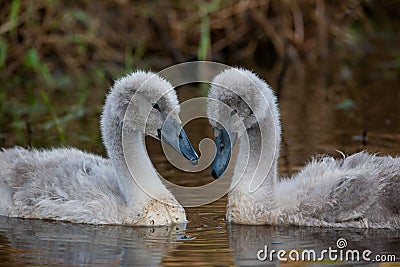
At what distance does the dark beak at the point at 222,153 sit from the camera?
23.4ft

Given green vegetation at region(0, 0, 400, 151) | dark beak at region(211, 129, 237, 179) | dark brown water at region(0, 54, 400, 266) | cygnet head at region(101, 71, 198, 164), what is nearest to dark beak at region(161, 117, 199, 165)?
cygnet head at region(101, 71, 198, 164)

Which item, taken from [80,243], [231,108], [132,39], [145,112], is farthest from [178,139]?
[132,39]

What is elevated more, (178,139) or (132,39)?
(132,39)

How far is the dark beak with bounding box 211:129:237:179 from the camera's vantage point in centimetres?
714

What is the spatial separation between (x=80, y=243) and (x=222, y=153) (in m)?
1.25

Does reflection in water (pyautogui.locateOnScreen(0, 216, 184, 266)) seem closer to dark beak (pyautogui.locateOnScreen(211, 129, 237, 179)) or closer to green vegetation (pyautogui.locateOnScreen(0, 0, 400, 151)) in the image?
dark beak (pyautogui.locateOnScreen(211, 129, 237, 179))

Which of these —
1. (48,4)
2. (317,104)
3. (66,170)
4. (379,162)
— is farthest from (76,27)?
(379,162)

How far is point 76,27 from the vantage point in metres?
13.8

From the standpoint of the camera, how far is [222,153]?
7.18m

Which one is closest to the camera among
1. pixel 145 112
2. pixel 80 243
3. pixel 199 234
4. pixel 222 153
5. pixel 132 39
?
pixel 80 243

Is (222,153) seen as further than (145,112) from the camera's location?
No

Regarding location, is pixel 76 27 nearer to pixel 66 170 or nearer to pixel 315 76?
pixel 315 76

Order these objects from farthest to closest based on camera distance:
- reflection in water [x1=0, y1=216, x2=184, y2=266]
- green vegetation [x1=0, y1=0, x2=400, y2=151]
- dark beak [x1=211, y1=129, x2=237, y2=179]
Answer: green vegetation [x1=0, y1=0, x2=400, y2=151] → dark beak [x1=211, y1=129, x2=237, y2=179] → reflection in water [x1=0, y1=216, x2=184, y2=266]

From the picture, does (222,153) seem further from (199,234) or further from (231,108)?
(199,234)
